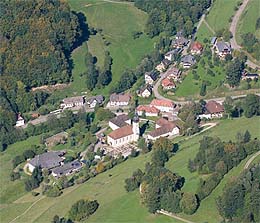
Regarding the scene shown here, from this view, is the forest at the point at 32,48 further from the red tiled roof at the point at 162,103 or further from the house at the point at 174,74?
the red tiled roof at the point at 162,103

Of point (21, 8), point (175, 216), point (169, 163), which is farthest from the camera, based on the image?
point (21, 8)

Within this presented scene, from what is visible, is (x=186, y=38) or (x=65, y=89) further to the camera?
(x=186, y=38)

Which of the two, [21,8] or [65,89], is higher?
[21,8]

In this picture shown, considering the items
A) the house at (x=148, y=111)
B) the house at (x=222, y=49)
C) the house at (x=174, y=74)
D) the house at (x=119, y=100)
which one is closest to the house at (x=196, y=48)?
the house at (x=222, y=49)

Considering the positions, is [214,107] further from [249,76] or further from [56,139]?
[56,139]

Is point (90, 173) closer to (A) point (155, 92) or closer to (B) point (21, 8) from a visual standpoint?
(A) point (155, 92)

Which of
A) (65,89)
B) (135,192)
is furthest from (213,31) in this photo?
(135,192)

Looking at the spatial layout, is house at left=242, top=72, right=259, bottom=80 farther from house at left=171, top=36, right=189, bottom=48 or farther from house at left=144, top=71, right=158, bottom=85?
house at left=171, top=36, right=189, bottom=48
